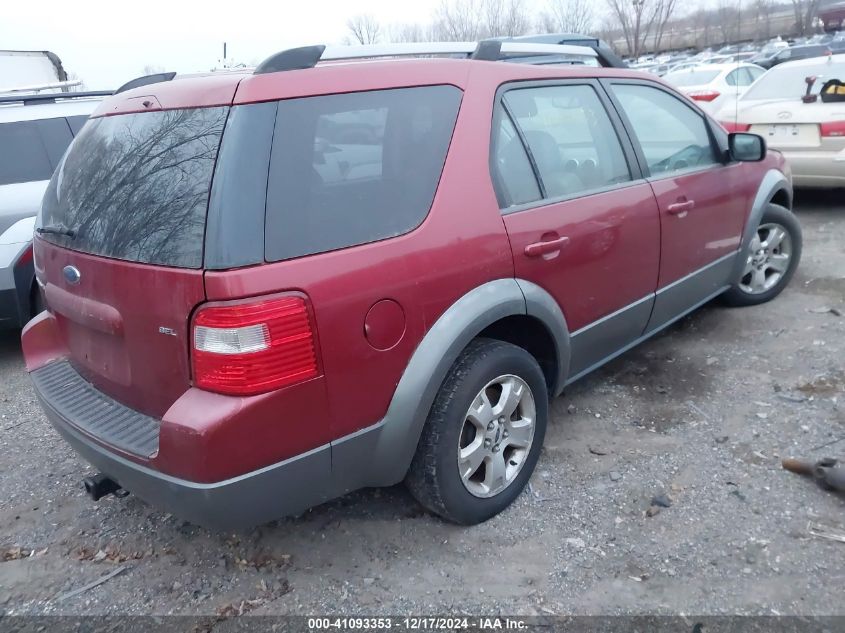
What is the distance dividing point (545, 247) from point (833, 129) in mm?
5319

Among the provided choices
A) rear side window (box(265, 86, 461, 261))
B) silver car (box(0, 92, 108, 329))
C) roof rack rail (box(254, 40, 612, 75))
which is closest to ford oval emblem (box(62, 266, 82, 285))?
rear side window (box(265, 86, 461, 261))

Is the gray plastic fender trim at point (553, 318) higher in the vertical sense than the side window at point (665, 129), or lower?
lower

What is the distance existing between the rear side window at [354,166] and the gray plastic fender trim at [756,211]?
264 cm

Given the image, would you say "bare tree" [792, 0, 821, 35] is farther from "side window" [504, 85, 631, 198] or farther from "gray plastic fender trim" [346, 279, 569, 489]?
"gray plastic fender trim" [346, 279, 569, 489]

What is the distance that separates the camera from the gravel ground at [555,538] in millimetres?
2461

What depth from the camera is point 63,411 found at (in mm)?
2619

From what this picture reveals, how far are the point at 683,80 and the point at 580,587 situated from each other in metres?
13.1

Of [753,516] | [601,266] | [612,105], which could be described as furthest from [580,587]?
[612,105]

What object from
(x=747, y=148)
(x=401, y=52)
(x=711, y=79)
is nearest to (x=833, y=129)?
(x=747, y=148)

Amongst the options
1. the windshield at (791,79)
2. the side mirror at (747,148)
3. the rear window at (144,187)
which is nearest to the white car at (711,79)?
the windshield at (791,79)

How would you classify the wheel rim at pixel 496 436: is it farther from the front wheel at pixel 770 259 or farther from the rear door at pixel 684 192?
the front wheel at pixel 770 259

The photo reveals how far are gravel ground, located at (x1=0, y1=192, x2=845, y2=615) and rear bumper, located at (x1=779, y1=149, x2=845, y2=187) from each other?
3726mm

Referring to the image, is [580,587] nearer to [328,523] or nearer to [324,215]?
[328,523]

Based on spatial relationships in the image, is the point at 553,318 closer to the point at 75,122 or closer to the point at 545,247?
the point at 545,247
